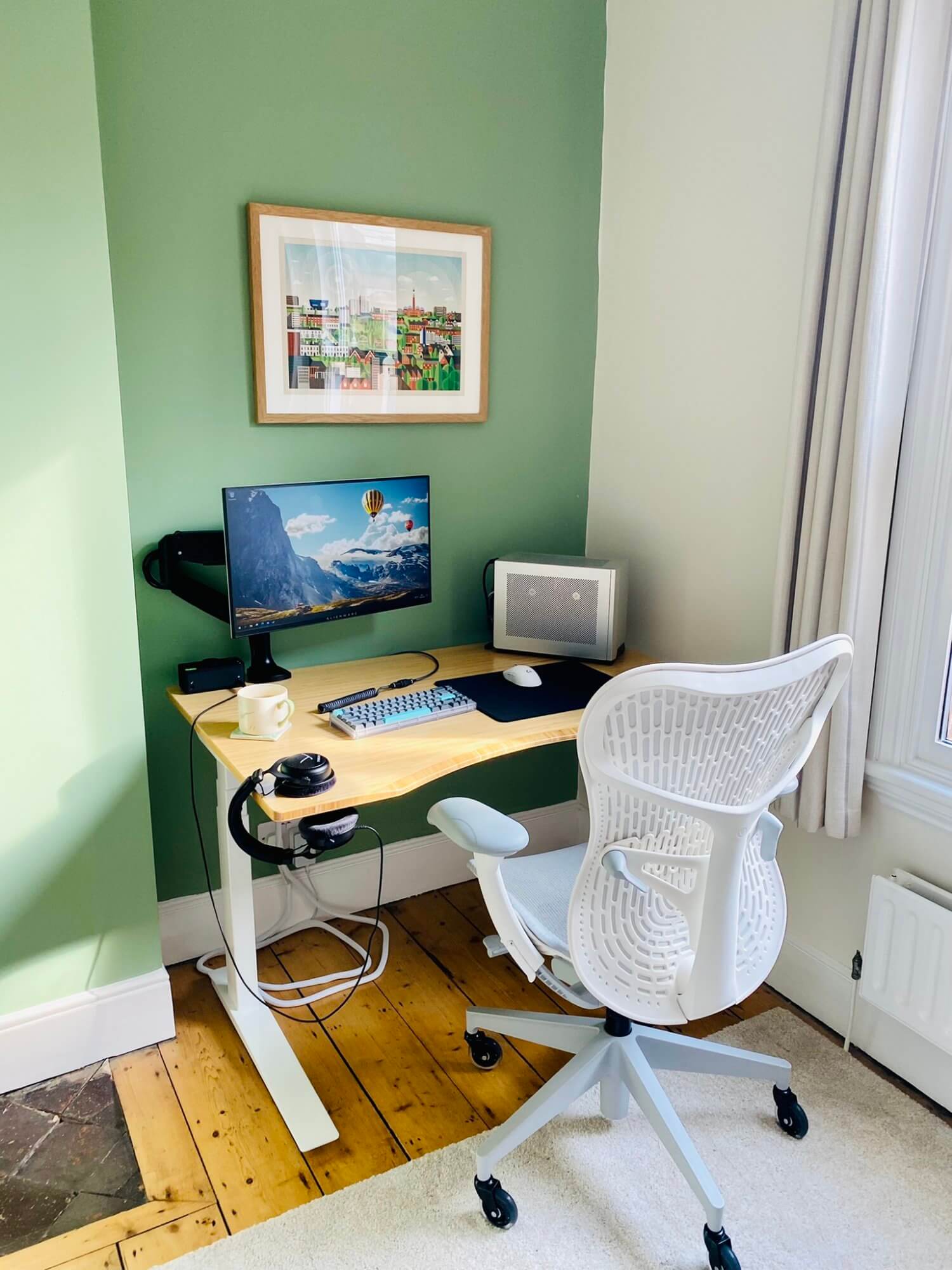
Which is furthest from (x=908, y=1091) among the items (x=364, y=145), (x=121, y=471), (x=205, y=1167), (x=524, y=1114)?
(x=364, y=145)

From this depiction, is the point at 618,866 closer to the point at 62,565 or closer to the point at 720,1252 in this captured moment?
the point at 720,1252

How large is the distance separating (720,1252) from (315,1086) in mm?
853

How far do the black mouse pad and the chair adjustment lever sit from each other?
0.57 m

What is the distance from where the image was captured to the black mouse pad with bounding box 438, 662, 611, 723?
2076mm

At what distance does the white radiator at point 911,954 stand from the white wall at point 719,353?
75mm

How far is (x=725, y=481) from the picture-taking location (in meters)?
2.30

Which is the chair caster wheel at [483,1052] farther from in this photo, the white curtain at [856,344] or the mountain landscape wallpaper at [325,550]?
the mountain landscape wallpaper at [325,550]

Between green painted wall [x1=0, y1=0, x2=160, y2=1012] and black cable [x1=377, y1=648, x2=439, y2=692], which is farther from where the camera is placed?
black cable [x1=377, y1=648, x2=439, y2=692]

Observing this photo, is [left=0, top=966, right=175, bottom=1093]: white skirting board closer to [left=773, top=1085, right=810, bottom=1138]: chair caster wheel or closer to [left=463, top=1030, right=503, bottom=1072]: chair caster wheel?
[left=463, top=1030, right=503, bottom=1072]: chair caster wheel

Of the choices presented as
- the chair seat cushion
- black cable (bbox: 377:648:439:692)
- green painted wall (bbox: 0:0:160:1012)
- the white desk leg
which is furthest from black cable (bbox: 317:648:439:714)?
the chair seat cushion

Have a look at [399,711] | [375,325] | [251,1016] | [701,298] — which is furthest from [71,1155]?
[701,298]

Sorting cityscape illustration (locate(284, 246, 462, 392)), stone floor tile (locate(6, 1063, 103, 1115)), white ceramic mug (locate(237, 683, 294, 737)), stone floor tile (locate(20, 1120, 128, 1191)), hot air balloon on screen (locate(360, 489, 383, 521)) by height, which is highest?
cityscape illustration (locate(284, 246, 462, 392))

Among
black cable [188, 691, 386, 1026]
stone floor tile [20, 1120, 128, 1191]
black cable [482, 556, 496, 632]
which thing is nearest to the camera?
stone floor tile [20, 1120, 128, 1191]

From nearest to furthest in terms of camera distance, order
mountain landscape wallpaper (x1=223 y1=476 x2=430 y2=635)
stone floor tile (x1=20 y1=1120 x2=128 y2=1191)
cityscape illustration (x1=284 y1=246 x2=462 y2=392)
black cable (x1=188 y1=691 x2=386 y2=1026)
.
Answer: stone floor tile (x1=20 y1=1120 x2=128 y2=1191), mountain landscape wallpaper (x1=223 y1=476 x2=430 y2=635), black cable (x1=188 y1=691 x2=386 y2=1026), cityscape illustration (x1=284 y1=246 x2=462 y2=392)
